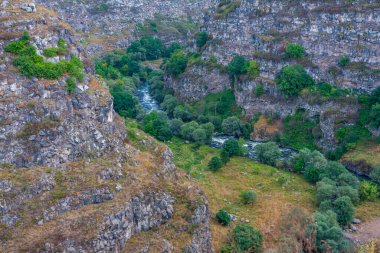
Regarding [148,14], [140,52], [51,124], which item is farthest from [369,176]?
[148,14]

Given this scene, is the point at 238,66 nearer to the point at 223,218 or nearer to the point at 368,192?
the point at 368,192

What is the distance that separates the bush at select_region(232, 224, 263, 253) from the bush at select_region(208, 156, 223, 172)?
642 inches

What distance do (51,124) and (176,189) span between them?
467 inches

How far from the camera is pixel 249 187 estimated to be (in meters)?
60.1

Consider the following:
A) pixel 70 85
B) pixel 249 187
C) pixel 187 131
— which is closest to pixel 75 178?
pixel 70 85

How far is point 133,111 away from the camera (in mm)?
82625

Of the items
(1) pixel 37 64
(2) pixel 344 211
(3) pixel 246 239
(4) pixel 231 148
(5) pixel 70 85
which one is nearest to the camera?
(1) pixel 37 64

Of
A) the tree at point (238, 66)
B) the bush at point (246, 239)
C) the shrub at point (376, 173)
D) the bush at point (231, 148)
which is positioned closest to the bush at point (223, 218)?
the bush at point (246, 239)

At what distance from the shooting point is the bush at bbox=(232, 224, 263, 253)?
152ft

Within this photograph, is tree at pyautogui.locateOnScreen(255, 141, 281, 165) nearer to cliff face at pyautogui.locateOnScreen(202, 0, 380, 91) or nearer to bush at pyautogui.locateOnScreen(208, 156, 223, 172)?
bush at pyautogui.locateOnScreen(208, 156, 223, 172)

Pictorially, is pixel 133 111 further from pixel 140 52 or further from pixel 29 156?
pixel 29 156

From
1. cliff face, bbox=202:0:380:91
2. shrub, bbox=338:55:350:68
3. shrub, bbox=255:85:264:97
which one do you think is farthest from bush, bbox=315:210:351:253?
shrub, bbox=255:85:264:97

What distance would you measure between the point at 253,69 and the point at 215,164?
23905 millimetres

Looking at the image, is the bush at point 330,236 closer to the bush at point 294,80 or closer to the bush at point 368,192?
the bush at point 368,192
